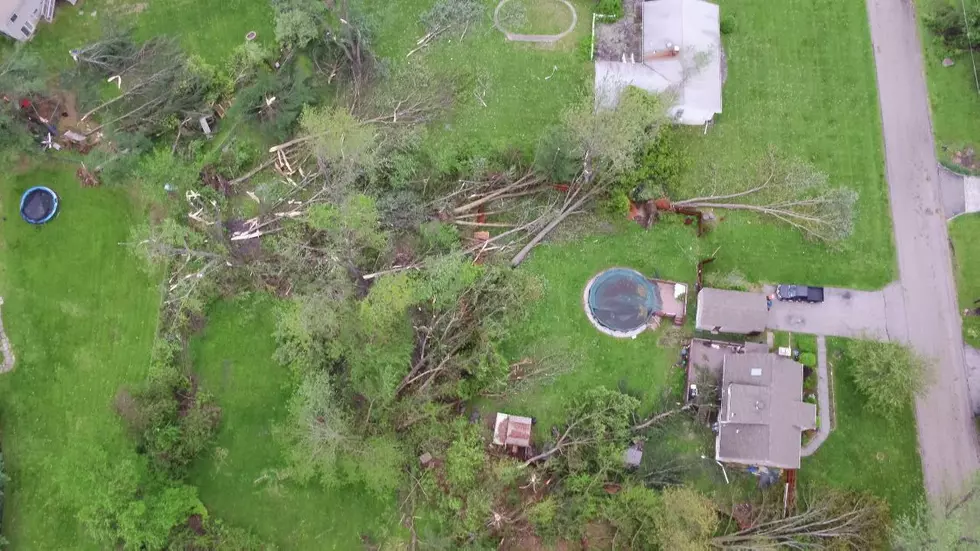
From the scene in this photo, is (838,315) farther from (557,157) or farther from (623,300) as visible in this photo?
(557,157)

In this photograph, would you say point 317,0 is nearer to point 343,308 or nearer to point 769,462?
point 343,308

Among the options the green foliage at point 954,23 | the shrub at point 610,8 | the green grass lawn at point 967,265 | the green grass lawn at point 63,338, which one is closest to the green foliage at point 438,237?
the green grass lawn at point 63,338

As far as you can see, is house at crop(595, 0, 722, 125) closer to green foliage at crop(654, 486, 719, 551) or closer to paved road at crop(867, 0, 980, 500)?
paved road at crop(867, 0, 980, 500)

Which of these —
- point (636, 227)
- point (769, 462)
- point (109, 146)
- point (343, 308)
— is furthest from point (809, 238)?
point (109, 146)

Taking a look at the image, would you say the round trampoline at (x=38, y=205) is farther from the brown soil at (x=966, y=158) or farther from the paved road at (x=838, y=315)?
the brown soil at (x=966, y=158)

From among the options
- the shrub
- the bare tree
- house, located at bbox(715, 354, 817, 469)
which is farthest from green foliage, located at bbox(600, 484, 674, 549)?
the shrub

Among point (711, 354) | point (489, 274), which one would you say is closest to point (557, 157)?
point (489, 274)

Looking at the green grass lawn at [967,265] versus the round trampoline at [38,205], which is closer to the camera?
the green grass lawn at [967,265]
